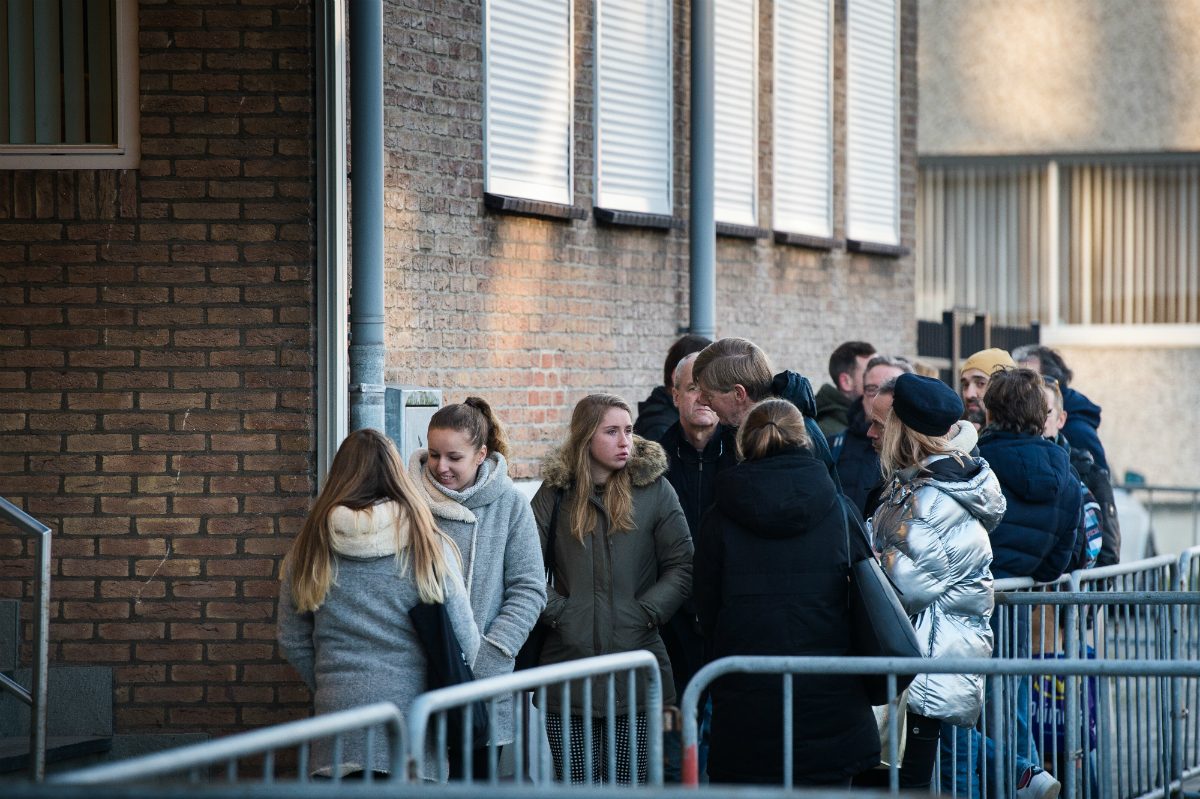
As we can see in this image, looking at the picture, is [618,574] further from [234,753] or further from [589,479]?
[234,753]

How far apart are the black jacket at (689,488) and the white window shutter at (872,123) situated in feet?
23.4

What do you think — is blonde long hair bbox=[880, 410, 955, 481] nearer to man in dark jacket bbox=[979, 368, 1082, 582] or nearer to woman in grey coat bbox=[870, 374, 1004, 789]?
woman in grey coat bbox=[870, 374, 1004, 789]

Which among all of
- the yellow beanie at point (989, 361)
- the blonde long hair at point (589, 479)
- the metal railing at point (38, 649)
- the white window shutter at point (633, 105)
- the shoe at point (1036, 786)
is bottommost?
the shoe at point (1036, 786)

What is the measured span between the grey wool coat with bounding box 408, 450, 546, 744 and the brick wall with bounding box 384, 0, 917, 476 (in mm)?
2471

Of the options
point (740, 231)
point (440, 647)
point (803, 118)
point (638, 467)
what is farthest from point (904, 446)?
point (803, 118)

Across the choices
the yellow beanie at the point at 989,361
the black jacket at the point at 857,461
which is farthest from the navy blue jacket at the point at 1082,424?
the black jacket at the point at 857,461

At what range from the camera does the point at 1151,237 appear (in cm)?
2038

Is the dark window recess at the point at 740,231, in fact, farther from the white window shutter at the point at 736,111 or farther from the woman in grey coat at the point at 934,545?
the woman in grey coat at the point at 934,545

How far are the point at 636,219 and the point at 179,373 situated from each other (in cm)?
365

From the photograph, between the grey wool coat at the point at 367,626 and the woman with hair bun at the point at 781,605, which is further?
the woman with hair bun at the point at 781,605

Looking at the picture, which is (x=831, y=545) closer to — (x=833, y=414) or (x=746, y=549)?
(x=746, y=549)

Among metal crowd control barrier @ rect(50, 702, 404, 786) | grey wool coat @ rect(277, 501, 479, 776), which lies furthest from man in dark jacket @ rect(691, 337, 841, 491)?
metal crowd control barrier @ rect(50, 702, 404, 786)

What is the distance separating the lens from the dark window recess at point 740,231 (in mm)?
11805

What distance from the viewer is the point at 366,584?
5289 millimetres
